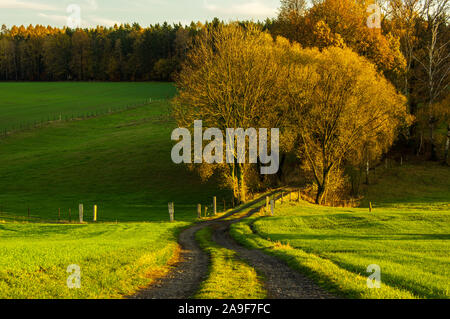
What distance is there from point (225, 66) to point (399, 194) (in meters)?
32.0

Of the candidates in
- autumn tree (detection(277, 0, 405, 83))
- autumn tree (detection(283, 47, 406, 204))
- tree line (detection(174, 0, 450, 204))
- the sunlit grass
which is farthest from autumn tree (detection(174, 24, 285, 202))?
the sunlit grass

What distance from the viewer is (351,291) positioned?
16.0 m

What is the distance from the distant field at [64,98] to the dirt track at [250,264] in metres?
100

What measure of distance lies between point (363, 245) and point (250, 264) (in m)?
8.73

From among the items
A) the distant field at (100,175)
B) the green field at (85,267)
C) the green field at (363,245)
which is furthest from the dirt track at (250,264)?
the distant field at (100,175)

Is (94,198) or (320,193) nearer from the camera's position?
(320,193)

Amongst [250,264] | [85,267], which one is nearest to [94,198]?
[250,264]

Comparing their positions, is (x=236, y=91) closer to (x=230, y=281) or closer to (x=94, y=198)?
(x=94, y=198)

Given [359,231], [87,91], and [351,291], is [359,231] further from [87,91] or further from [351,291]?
[87,91]

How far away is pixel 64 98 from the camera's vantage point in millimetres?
153875

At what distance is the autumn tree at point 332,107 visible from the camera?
5216cm

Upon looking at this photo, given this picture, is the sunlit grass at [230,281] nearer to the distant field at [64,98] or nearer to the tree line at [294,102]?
the tree line at [294,102]

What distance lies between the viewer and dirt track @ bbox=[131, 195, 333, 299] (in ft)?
55.2

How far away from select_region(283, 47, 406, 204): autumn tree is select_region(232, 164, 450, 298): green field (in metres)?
7.62
